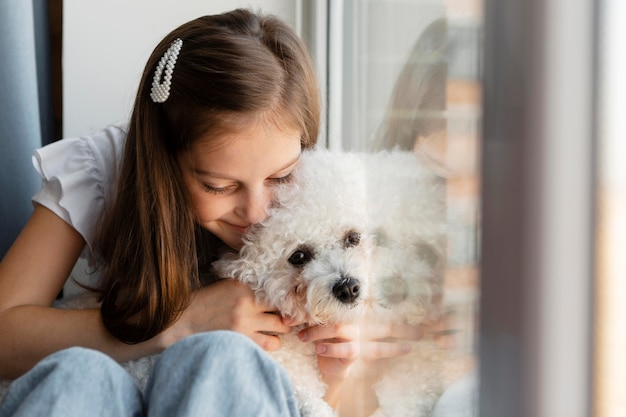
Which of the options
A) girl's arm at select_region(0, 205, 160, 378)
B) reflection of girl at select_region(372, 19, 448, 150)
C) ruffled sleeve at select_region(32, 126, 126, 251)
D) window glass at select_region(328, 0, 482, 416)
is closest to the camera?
window glass at select_region(328, 0, 482, 416)

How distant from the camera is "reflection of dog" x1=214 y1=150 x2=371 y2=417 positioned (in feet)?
3.33

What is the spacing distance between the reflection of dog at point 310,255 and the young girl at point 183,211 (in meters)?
0.03

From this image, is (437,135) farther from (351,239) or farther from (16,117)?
(16,117)

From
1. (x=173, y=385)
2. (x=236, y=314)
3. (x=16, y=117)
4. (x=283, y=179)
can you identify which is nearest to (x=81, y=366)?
(x=173, y=385)

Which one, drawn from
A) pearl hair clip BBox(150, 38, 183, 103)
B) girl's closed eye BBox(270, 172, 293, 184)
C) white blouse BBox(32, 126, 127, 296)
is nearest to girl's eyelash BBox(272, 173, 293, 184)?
girl's closed eye BBox(270, 172, 293, 184)

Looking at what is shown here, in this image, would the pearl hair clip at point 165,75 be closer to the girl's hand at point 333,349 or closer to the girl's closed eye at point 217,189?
the girl's closed eye at point 217,189

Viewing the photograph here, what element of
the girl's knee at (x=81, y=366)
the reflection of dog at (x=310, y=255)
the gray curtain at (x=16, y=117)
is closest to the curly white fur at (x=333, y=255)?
the reflection of dog at (x=310, y=255)

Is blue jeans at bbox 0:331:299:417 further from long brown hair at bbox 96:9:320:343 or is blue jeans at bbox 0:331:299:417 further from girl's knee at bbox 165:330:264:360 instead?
long brown hair at bbox 96:9:320:343

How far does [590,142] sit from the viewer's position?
451mm

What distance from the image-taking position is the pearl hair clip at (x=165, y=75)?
114cm

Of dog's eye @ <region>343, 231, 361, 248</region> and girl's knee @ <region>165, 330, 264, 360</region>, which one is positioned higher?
dog's eye @ <region>343, 231, 361, 248</region>

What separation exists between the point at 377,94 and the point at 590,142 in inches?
25.1

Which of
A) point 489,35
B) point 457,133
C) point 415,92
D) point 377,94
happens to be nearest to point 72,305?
point 377,94

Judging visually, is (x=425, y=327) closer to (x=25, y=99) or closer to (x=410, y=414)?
(x=410, y=414)
